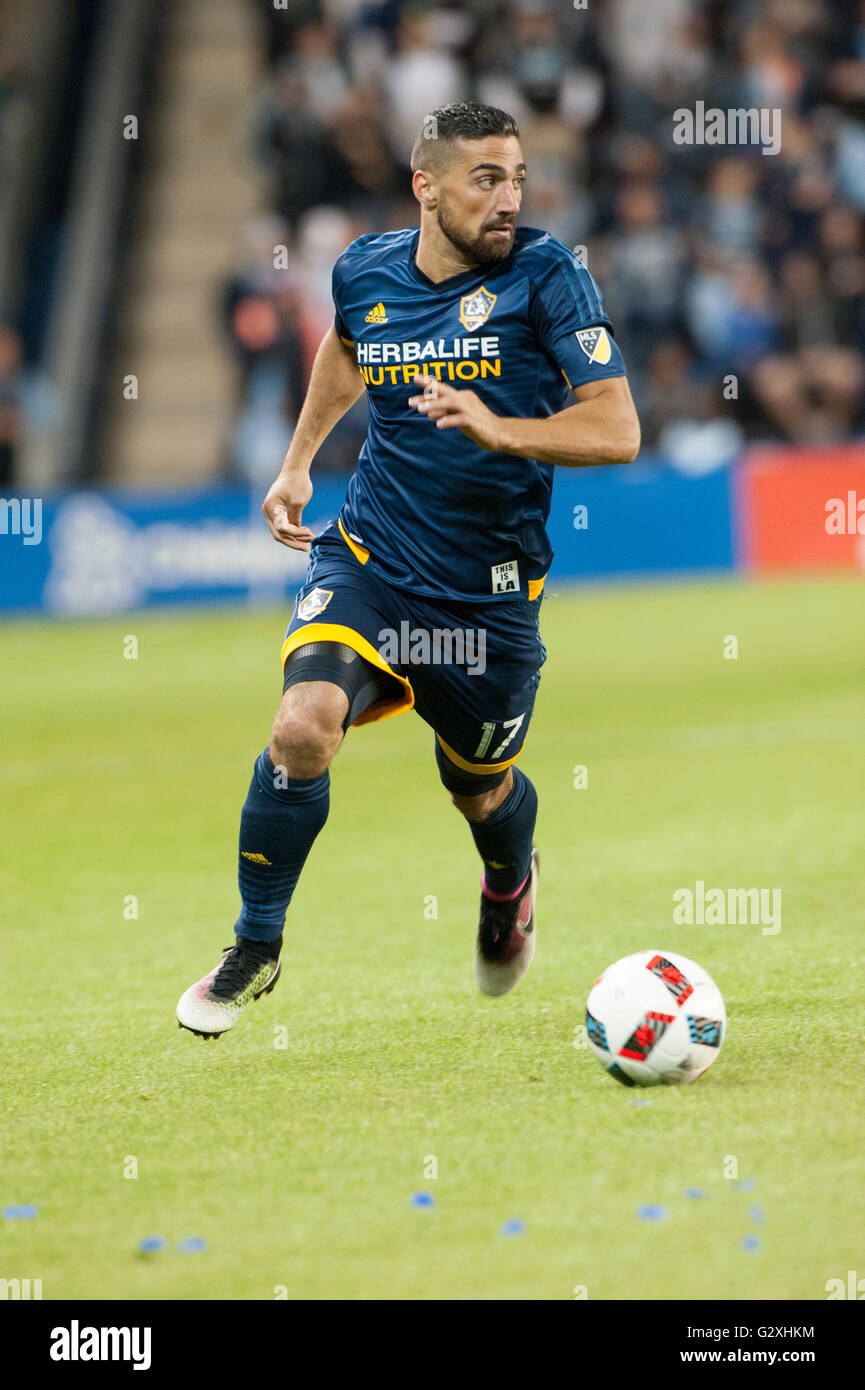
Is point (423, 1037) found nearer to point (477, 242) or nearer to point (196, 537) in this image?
point (477, 242)

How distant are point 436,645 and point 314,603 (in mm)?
351

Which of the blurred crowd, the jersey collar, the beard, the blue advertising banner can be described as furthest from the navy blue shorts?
the blurred crowd

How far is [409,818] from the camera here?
9.12 m

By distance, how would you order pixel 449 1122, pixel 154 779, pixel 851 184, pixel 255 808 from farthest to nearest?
1. pixel 851 184
2. pixel 154 779
3. pixel 255 808
4. pixel 449 1122

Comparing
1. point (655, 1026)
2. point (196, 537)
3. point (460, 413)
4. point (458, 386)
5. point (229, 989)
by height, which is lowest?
point (655, 1026)

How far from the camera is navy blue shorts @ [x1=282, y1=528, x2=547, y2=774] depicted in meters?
5.24

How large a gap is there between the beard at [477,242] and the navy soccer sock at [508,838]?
152cm

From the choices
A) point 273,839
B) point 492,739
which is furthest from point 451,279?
point 273,839

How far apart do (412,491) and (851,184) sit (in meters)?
15.9

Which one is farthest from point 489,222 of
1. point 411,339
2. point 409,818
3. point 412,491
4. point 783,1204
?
point 409,818

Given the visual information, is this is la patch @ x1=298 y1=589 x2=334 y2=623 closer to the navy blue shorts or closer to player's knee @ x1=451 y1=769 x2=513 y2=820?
the navy blue shorts

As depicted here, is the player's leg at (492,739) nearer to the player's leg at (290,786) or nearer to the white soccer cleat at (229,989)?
the player's leg at (290,786)

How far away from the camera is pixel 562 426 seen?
16.0ft

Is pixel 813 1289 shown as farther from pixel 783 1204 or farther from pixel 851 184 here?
pixel 851 184
